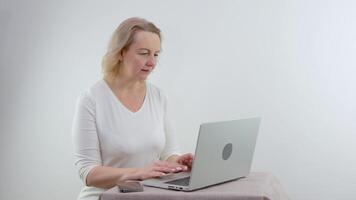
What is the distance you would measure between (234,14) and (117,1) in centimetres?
61

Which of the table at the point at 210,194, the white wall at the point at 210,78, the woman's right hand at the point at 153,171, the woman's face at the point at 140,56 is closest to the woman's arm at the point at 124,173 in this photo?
the woman's right hand at the point at 153,171

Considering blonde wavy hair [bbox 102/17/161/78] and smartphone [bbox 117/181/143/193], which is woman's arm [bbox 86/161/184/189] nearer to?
smartphone [bbox 117/181/143/193]

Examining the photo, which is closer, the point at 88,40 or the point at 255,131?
the point at 255,131

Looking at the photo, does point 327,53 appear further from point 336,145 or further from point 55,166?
point 55,166

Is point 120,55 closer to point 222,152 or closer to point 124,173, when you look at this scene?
point 124,173

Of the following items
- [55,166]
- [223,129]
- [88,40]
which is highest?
[88,40]

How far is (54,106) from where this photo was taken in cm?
297

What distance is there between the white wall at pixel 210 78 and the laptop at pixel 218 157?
86 centimetres

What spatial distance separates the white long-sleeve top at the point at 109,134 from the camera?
7.41 feet

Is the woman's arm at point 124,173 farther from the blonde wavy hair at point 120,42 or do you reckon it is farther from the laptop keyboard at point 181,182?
the blonde wavy hair at point 120,42

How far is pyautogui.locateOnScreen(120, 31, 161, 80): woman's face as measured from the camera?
2359mm

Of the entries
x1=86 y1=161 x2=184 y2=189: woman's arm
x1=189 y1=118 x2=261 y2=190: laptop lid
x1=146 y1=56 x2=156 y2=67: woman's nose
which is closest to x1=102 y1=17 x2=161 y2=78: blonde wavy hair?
x1=146 y1=56 x2=156 y2=67: woman's nose

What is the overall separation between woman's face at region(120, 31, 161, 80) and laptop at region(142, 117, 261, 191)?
53cm

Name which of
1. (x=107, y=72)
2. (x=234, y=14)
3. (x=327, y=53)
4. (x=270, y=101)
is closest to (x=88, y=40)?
(x=107, y=72)
